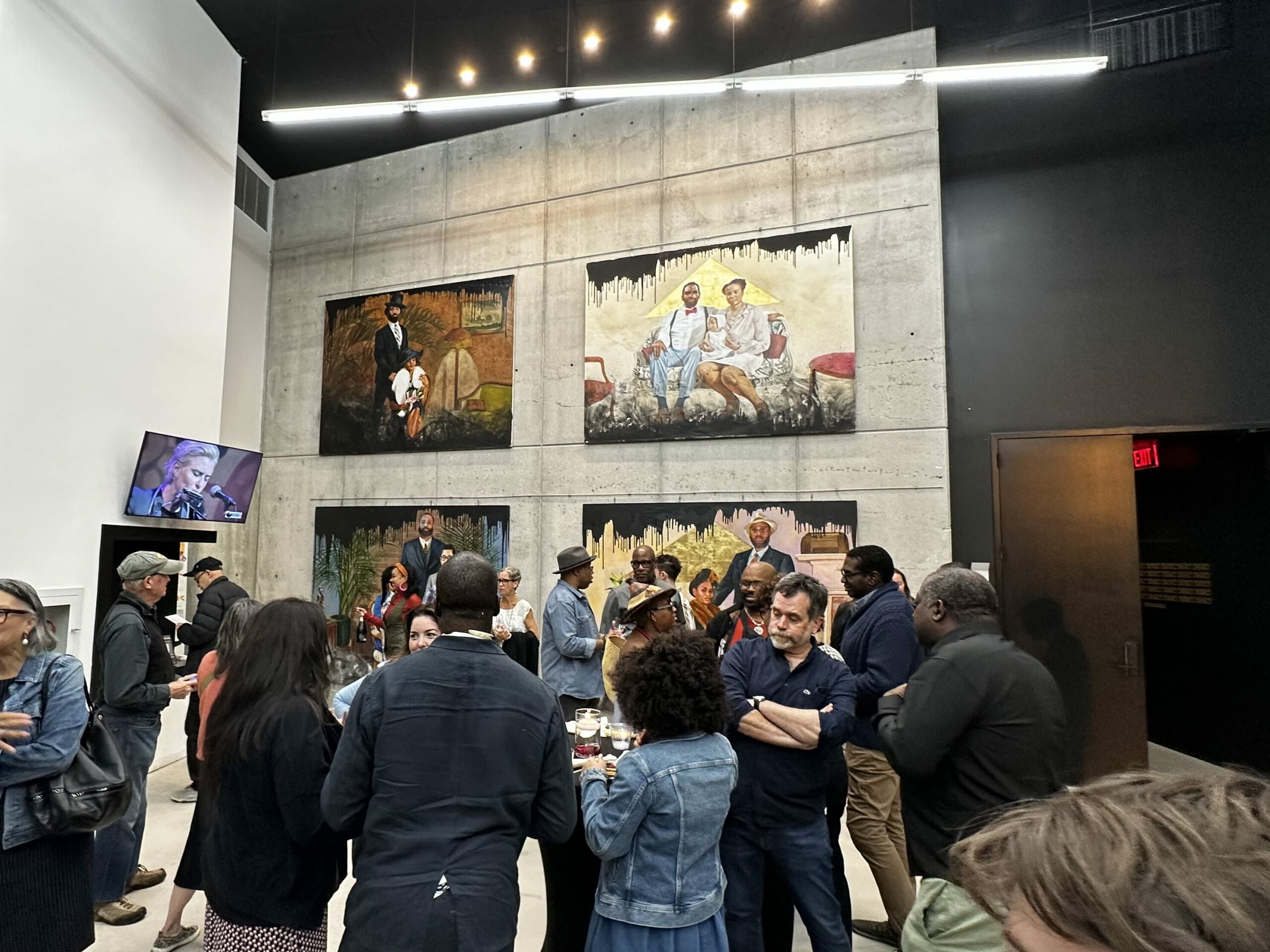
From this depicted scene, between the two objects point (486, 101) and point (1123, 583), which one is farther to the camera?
point (1123, 583)

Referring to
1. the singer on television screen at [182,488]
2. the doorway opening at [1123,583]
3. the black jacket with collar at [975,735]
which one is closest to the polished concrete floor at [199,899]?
the black jacket with collar at [975,735]

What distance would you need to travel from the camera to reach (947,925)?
173 centimetres

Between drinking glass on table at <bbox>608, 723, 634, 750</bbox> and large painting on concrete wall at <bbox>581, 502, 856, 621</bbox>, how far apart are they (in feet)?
12.2

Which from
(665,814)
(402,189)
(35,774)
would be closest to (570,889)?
(665,814)

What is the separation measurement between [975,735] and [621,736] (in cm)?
168

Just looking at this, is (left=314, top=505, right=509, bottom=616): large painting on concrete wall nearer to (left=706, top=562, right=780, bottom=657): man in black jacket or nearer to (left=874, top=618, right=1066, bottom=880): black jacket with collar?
(left=706, top=562, right=780, bottom=657): man in black jacket

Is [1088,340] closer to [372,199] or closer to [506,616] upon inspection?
[506,616]

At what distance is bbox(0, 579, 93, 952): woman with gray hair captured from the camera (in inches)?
85.7

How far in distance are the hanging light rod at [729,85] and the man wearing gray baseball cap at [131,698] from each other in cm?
404

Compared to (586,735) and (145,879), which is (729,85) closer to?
(586,735)

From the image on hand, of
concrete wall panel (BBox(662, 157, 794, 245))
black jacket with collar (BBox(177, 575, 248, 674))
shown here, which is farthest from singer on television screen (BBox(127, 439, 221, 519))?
concrete wall panel (BBox(662, 157, 794, 245))

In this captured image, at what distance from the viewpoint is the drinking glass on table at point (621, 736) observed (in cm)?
331

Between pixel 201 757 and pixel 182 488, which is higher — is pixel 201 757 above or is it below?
below

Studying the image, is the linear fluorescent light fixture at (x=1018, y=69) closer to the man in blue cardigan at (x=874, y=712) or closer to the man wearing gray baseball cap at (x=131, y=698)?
the man in blue cardigan at (x=874, y=712)
